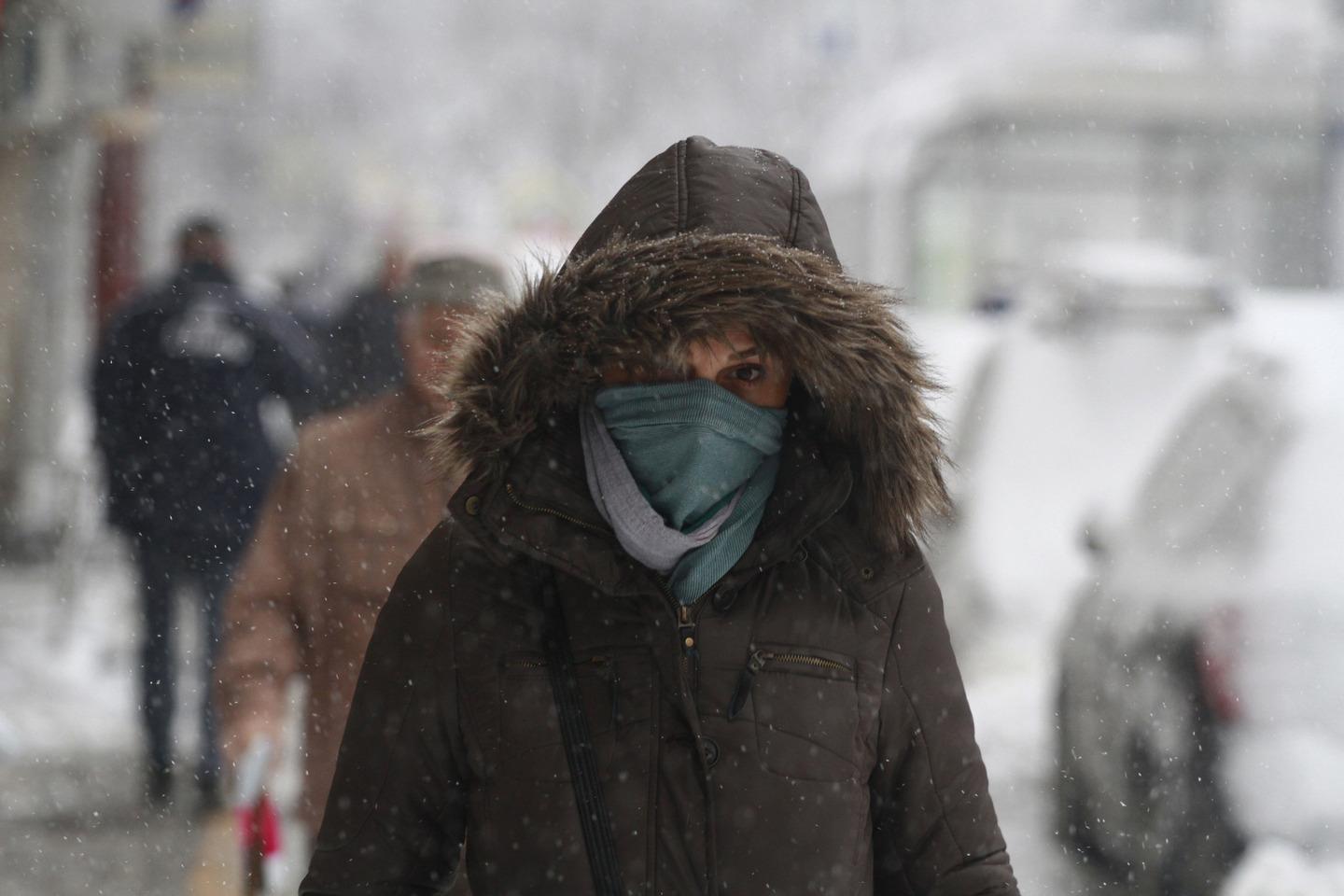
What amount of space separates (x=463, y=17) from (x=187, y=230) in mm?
30703

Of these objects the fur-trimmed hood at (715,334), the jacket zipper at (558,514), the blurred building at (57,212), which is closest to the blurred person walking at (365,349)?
the blurred building at (57,212)

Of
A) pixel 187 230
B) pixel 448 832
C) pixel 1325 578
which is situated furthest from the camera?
pixel 187 230

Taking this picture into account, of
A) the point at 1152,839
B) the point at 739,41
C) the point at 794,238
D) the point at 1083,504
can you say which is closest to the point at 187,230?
the point at 1083,504

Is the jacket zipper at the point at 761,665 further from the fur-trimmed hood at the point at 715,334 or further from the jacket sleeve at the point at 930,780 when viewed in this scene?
the fur-trimmed hood at the point at 715,334

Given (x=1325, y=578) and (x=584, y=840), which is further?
(x=1325, y=578)

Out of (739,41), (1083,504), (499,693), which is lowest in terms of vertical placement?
(1083,504)

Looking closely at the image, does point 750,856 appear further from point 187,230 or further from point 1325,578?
point 187,230

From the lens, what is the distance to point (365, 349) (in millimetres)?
7758

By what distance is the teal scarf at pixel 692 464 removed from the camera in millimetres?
1834

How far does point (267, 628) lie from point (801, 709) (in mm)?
1752

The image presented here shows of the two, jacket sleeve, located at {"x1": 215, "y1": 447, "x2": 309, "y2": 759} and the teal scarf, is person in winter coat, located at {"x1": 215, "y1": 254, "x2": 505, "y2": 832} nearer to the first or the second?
jacket sleeve, located at {"x1": 215, "y1": 447, "x2": 309, "y2": 759}

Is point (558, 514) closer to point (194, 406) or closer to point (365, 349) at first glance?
point (194, 406)

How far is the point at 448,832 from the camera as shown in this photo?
1862mm

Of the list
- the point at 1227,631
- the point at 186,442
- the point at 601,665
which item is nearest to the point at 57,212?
the point at 186,442
